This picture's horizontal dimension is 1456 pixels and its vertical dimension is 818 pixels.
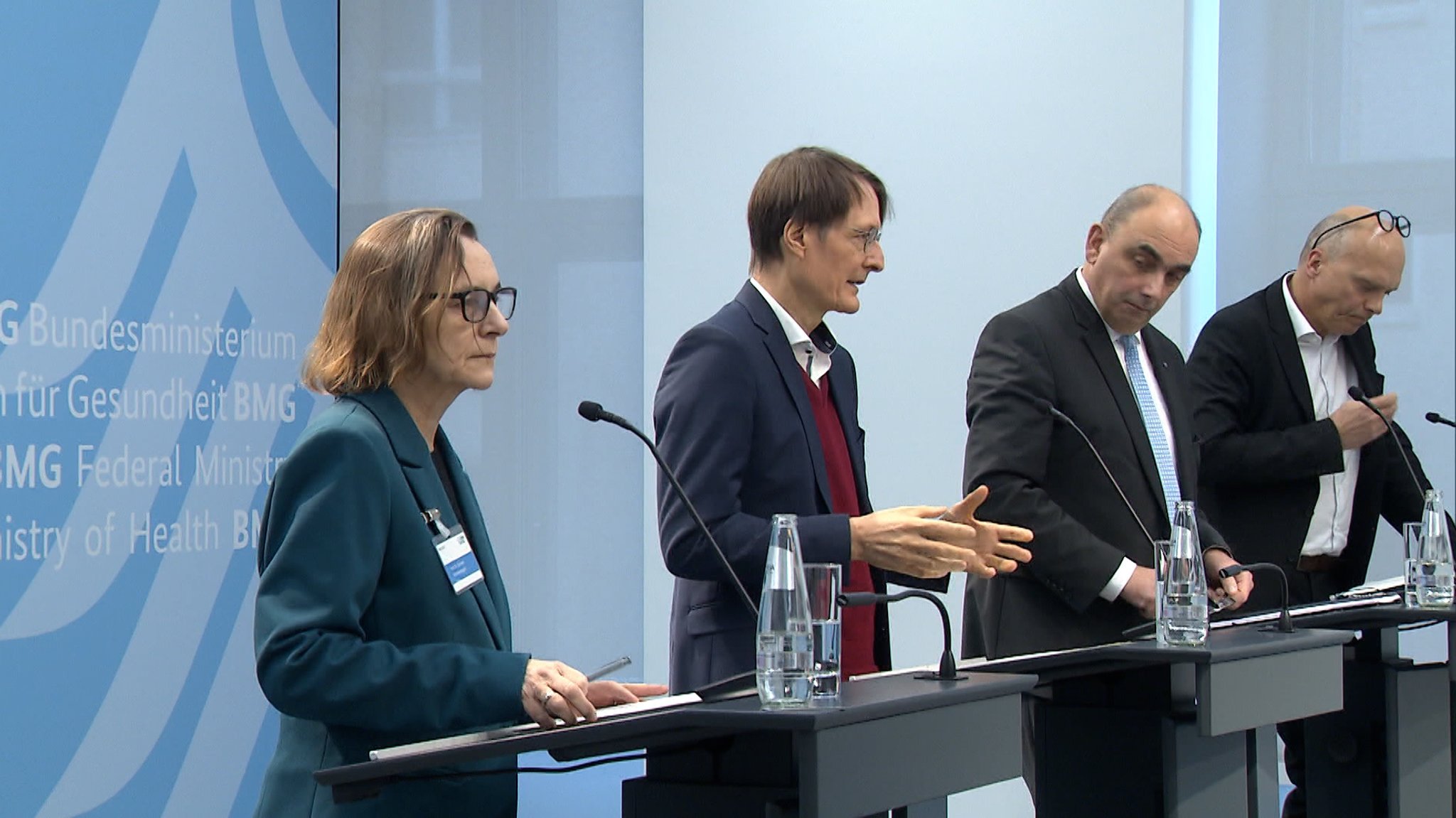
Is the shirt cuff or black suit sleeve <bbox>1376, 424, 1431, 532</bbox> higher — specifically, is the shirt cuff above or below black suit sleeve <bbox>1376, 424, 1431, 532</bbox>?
below

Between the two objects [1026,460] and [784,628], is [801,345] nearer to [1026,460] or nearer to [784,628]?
[1026,460]

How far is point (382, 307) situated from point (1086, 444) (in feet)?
5.09

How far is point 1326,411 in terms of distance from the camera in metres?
3.91

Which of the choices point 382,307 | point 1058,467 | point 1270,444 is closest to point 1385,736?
point 1270,444

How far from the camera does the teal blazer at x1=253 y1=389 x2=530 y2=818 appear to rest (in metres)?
1.77

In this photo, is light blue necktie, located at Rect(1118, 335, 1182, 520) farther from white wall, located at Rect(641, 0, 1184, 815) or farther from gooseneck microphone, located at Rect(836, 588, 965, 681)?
white wall, located at Rect(641, 0, 1184, 815)

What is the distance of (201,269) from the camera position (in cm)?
399

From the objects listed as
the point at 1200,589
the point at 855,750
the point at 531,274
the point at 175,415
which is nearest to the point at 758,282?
the point at 1200,589

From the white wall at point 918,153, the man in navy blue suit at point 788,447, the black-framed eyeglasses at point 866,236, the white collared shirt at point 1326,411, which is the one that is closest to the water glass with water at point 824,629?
the man in navy blue suit at point 788,447

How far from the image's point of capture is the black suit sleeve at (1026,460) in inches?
115

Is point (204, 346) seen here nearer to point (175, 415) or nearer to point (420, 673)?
point (175, 415)

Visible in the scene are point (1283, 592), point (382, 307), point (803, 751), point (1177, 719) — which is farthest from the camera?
point (1283, 592)

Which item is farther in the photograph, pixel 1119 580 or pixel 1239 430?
pixel 1239 430

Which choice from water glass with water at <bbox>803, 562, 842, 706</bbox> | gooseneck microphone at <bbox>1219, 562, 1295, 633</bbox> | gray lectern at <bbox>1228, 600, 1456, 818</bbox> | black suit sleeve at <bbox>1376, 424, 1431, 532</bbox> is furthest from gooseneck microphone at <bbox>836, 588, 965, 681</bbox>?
black suit sleeve at <bbox>1376, 424, 1431, 532</bbox>
